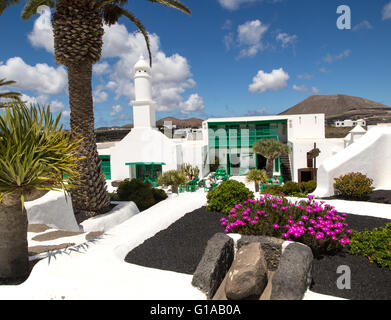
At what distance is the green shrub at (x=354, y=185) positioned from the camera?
1048cm

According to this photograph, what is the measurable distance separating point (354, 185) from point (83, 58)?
11073 millimetres

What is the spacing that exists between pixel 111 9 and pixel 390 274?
39.9 ft

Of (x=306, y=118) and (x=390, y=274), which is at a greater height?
(x=306, y=118)

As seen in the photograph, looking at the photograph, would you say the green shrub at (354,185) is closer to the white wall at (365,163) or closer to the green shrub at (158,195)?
the white wall at (365,163)

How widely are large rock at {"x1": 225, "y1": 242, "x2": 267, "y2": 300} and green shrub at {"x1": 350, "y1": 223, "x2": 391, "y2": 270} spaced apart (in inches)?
98.2

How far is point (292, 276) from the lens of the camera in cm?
409

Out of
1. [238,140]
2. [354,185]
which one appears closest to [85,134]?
[354,185]

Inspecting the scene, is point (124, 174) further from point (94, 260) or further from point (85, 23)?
point (94, 260)

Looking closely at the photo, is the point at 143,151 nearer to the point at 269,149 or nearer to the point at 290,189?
the point at 269,149

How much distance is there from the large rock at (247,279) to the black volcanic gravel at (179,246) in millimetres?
990

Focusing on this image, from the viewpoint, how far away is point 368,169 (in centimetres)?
1173

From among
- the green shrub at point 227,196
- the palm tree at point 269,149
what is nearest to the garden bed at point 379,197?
the green shrub at point 227,196

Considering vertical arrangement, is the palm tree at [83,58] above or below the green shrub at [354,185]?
above

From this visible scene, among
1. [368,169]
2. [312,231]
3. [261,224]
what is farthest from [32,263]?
[368,169]
